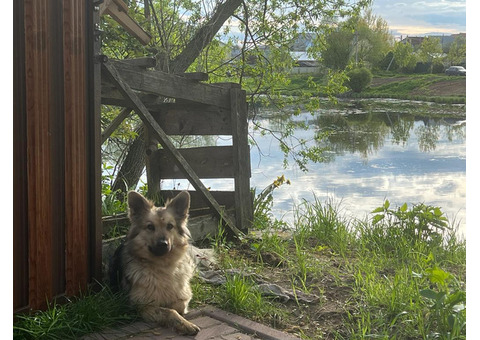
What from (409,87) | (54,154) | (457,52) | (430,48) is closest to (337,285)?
(54,154)

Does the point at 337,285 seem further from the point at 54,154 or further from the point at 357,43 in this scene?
the point at 357,43

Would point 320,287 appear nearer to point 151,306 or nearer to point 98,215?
point 151,306

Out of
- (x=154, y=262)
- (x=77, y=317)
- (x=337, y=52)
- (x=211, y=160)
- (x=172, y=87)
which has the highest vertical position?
(x=337, y=52)

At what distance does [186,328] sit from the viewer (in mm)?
3867

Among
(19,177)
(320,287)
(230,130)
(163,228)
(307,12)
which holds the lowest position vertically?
(320,287)

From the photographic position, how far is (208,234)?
254 inches

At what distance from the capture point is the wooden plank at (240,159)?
7.07 m

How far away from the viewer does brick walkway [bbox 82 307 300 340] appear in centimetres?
378

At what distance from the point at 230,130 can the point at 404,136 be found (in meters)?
5.13

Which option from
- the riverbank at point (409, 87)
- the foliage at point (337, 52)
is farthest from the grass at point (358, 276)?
the foliage at point (337, 52)

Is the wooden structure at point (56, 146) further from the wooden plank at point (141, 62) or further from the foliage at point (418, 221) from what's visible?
the foliage at point (418, 221)

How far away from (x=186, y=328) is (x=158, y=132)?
2418 mm

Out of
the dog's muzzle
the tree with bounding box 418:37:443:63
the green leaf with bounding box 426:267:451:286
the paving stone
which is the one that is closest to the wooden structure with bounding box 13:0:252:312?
the dog's muzzle

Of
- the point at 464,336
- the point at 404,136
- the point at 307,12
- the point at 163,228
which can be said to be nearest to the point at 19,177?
the point at 163,228
